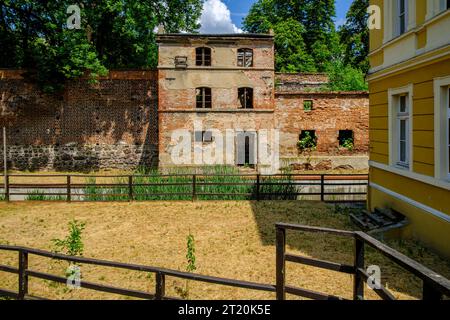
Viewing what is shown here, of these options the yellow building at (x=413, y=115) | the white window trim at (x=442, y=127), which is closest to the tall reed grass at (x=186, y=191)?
the yellow building at (x=413, y=115)

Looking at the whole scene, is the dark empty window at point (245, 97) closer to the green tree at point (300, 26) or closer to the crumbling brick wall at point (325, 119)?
the crumbling brick wall at point (325, 119)

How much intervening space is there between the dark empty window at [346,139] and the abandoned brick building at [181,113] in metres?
0.22

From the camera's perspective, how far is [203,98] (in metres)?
22.2

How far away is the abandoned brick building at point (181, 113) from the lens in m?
21.9

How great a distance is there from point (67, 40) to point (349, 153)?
1856 centimetres


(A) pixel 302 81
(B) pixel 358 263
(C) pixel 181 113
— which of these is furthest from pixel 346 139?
(B) pixel 358 263

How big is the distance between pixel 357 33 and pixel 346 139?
30.7 ft

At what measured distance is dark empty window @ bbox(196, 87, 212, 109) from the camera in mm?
22250

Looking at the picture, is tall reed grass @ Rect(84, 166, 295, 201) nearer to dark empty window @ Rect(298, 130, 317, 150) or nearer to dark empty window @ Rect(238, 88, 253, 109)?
dark empty window @ Rect(238, 88, 253, 109)

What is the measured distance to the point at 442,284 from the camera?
246 centimetres

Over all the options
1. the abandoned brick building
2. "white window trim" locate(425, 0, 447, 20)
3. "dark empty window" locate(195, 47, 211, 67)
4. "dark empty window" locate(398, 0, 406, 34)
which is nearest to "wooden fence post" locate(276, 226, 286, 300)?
"white window trim" locate(425, 0, 447, 20)
